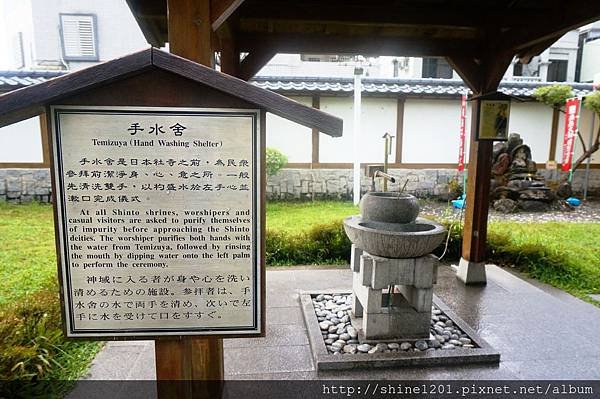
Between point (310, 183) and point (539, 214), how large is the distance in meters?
6.50

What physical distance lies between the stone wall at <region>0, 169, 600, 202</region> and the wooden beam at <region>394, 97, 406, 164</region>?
0.44 meters

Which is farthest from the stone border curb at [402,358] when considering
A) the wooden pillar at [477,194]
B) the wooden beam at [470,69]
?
the wooden beam at [470,69]

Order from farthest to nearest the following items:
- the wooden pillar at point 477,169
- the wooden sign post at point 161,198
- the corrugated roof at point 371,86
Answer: the corrugated roof at point 371,86, the wooden pillar at point 477,169, the wooden sign post at point 161,198

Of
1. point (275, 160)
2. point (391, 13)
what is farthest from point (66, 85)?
point (275, 160)

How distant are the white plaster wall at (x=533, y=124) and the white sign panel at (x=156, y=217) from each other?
40.1 ft

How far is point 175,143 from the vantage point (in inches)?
57.9

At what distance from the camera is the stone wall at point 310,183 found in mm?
10086

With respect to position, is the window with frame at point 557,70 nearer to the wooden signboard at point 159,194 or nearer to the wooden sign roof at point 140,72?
the wooden sign roof at point 140,72

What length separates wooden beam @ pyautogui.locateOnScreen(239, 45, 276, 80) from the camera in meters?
3.85

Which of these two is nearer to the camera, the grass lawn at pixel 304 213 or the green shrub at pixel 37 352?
the green shrub at pixel 37 352

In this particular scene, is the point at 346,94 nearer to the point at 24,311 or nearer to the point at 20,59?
the point at 24,311

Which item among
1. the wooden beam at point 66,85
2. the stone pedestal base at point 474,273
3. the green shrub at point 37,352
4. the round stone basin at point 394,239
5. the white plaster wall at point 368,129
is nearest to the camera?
the wooden beam at point 66,85

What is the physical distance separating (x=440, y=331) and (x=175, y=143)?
317 cm

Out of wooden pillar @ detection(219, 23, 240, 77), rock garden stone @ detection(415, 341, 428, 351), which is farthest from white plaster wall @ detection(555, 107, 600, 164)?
wooden pillar @ detection(219, 23, 240, 77)
